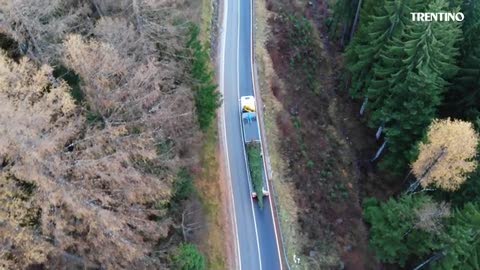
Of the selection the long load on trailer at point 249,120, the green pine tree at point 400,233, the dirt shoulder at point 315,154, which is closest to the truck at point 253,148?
the long load on trailer at point 249,120

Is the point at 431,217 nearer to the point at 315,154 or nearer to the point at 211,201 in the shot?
the point at 315,154

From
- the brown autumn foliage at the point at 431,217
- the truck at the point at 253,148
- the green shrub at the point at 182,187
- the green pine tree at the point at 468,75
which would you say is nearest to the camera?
the green shrub at the point at 182,187

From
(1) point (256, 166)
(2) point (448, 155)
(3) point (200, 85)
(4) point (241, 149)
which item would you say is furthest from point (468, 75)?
(3) point (200, 85)

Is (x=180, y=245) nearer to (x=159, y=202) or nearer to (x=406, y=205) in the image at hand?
(x=159, y=202)

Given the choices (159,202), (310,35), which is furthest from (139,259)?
(310,35)

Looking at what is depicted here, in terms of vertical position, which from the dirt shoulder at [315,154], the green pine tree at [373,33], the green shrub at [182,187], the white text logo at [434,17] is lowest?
the dirt shoulder at [315,154]

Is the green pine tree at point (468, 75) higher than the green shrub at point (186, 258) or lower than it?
higher

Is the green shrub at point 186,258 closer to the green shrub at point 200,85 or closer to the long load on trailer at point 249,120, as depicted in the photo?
the green shrub at point 200,85
